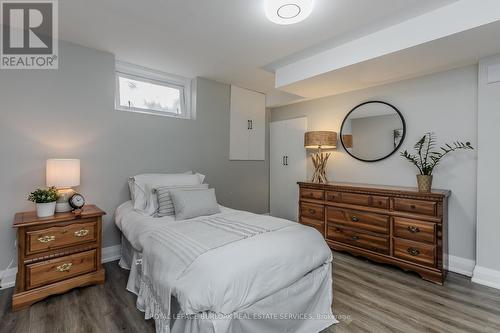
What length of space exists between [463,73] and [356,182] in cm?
175

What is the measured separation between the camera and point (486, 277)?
94.5 inches

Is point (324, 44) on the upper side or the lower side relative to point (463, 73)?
upper

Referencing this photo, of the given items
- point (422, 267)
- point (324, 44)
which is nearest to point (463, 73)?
point (324, 44)

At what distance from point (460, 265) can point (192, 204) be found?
9.90 feet

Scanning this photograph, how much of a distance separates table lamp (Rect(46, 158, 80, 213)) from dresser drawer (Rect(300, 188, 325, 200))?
2783mm

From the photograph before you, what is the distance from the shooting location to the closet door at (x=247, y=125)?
410 cm

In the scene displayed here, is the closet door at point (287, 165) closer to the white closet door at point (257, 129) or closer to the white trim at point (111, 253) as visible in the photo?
the white closet door at point (257, 129)

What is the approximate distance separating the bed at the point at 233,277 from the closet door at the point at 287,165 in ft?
7.63

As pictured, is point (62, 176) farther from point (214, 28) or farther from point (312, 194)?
point (312, 194)

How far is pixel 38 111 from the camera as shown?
7.99 ft

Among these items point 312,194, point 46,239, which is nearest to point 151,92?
point 46,239

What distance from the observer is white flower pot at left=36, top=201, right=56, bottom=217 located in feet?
7.00

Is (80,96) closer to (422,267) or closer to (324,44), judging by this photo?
(324,44)

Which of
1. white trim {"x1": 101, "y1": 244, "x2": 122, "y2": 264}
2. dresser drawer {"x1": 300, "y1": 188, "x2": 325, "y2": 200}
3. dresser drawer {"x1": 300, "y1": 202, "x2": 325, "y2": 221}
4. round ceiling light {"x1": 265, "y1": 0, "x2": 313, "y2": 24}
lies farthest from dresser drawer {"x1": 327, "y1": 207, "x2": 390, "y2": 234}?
white trim {"x1": 101, "y1": 244, "x2": 122, "y2": 264}
